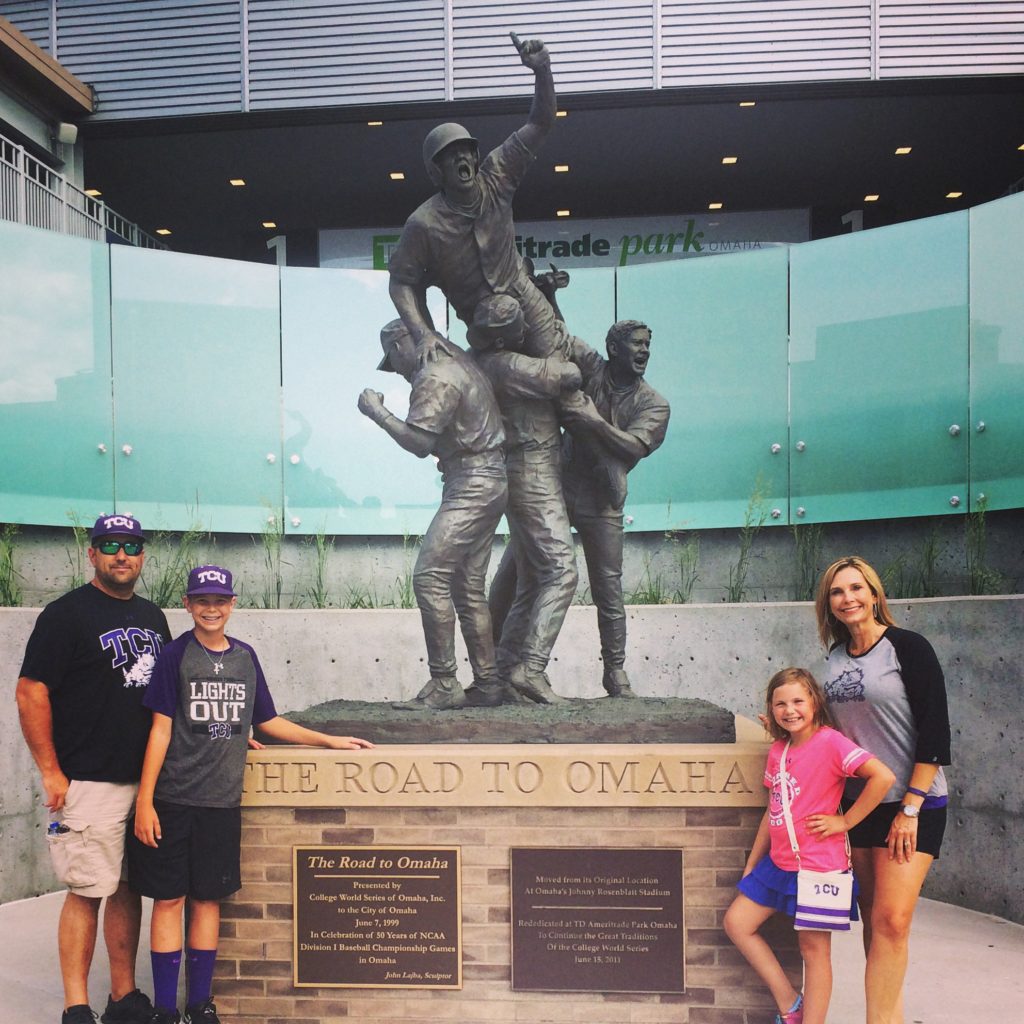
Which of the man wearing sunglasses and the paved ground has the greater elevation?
the man wearing sunglasses

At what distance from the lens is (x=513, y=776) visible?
387cm

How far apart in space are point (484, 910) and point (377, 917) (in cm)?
37

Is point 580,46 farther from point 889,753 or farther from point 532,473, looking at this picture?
point 889,753

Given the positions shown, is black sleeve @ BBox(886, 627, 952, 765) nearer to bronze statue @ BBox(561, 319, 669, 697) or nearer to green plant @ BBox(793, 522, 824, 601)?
bronze statue @ BBox(561, 319, 669, 697)

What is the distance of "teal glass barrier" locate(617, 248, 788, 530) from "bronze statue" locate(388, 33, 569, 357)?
13.3 feet

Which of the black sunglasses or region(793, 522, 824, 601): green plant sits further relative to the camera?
region(793, 522, 824, 601): green plant

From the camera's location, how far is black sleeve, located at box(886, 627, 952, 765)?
3.37m

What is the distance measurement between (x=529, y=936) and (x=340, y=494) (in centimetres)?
534

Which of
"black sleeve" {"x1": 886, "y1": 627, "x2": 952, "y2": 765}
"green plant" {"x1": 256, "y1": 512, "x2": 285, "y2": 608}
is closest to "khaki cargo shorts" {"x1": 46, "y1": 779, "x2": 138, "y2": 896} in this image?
"black sleeve" {"x1": 886, "y1": 627, "x2": 952, "y2": 765}

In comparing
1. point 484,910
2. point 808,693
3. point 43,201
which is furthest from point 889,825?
point 43,201

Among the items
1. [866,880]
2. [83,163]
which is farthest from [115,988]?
[83,163]

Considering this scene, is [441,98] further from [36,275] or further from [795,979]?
Result: [795,979]

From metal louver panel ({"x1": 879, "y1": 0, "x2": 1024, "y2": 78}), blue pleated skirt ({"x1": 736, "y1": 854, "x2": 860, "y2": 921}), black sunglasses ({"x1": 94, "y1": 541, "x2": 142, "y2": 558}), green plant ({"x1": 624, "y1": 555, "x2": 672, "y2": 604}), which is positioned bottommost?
blue pleated skirt ({"x1": 736, "y1": 854, "x2": 860, "y2": 921})

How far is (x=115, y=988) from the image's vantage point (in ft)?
12.8
